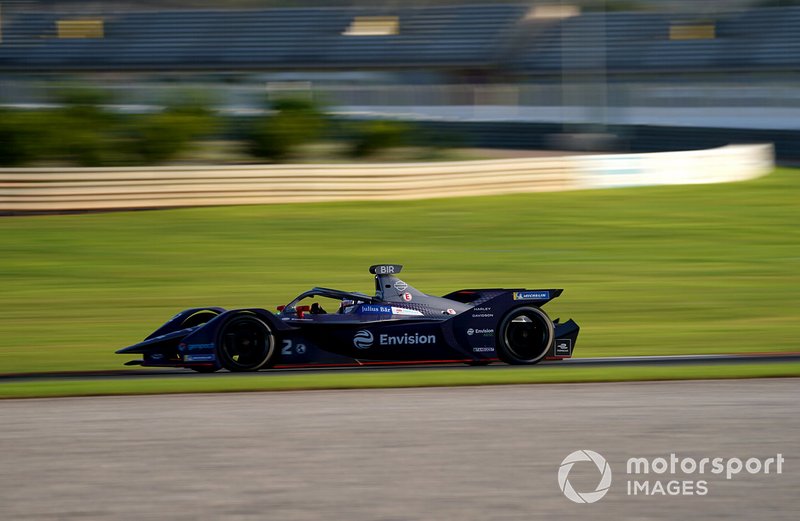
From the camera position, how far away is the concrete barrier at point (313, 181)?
17.0 m

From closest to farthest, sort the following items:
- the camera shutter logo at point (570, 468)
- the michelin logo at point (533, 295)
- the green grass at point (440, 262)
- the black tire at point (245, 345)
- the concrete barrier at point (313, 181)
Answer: the camera shutter logo at point (570, 468) < the black tire at point (245, 345) < the michelin logo at point (533, 295) < the green grass at point (440, 262) < the concrete barrier at point (313, 181)

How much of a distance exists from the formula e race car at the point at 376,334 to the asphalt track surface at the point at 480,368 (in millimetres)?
98

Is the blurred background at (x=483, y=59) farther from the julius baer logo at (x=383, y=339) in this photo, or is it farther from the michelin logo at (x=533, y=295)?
the julius baer logo at (x=383, y=339)

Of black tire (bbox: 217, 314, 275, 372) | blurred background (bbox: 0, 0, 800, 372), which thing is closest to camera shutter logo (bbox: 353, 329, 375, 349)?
black tire (bbox: 217, 314, 275, 372)

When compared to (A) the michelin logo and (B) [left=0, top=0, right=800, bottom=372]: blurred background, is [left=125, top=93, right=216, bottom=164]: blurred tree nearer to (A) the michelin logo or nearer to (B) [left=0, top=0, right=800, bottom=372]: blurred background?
(B) [left=0, top=0, right=800, bottom=372]: blurred background

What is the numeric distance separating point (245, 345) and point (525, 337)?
2030 millimetres

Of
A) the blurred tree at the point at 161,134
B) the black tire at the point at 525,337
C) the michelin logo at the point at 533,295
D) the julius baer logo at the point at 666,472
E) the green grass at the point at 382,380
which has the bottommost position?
the julius baer logo at the point at 666,472

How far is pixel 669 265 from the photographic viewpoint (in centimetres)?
1358

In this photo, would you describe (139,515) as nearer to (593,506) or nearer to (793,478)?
(593,506)

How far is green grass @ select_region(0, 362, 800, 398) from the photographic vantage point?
7.37 metres

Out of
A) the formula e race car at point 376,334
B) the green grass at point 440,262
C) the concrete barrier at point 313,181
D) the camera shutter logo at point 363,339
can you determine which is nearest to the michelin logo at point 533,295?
the formula e race car at point 376,334

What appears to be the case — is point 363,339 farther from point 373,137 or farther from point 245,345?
point 373,137

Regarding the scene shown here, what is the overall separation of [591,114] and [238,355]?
22888 mm

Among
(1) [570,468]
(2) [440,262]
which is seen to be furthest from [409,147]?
(1) [570,468]
